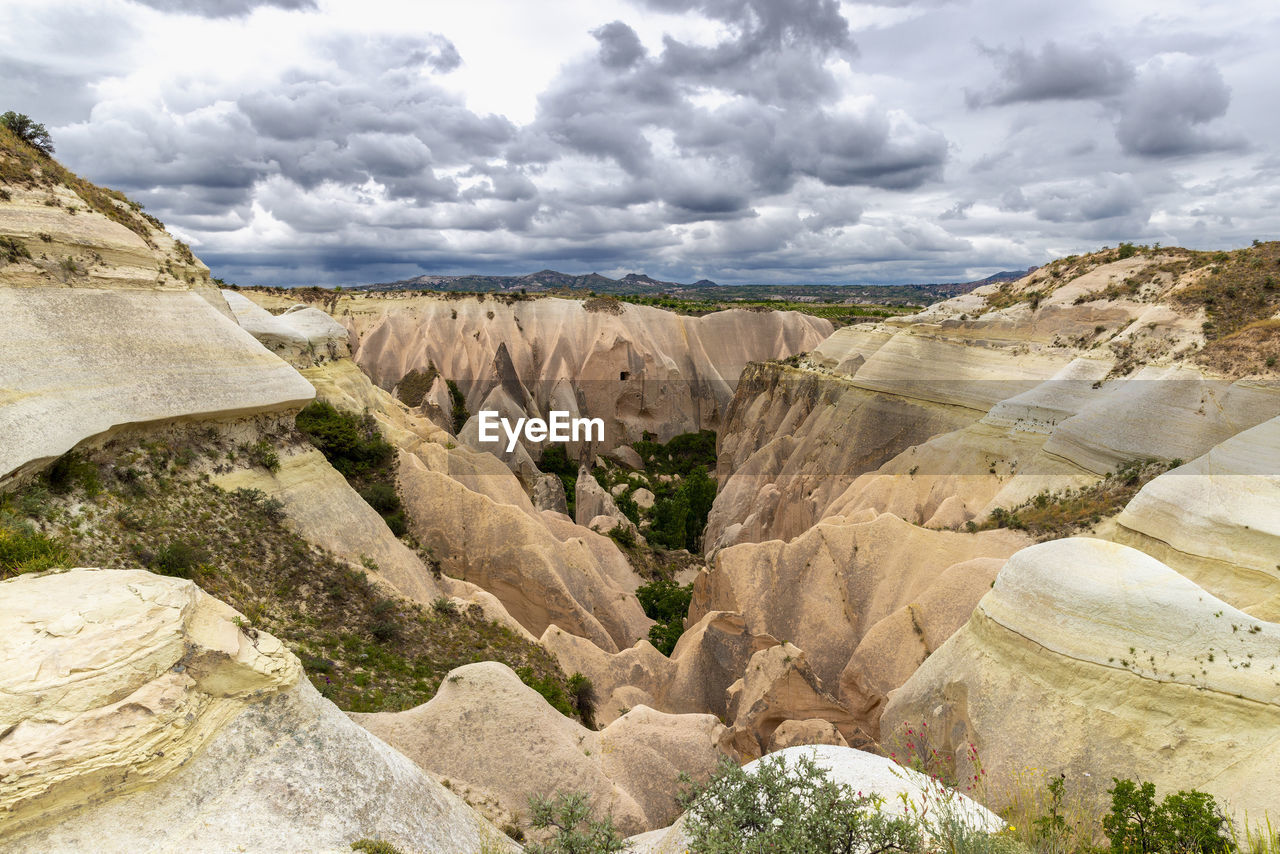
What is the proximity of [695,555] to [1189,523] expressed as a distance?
24938 millimetres

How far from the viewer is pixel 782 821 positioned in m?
6.53

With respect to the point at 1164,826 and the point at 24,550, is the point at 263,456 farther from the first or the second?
the point at 1164,826

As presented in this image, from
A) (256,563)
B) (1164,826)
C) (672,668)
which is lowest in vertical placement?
(672,668)

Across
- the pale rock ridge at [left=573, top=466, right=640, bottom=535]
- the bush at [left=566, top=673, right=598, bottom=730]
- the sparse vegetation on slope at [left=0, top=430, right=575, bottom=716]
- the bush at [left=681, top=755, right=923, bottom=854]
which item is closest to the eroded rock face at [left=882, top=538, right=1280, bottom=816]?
the bush at [left=681, top=755, right=923, bottom=854]

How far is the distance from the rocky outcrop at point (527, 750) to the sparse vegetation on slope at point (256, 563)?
202cm

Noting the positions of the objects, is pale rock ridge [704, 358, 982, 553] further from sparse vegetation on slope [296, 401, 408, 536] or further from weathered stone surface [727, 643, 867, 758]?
sparse vegetation on slope [296, 401, 408, 536]

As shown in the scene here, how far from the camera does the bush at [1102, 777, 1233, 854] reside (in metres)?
6.32

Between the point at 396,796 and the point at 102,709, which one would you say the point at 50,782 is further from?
the point at 396,796

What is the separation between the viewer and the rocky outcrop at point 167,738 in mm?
6020

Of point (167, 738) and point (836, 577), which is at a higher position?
point (167, 738)

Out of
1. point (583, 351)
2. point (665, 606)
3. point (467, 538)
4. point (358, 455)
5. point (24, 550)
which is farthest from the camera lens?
point (583, 351)

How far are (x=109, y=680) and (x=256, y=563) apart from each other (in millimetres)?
9426

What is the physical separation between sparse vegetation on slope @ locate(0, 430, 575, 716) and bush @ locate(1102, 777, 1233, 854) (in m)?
11.7

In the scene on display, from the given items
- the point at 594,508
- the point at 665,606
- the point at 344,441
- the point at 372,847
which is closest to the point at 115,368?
the point at 344,441
